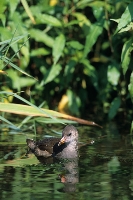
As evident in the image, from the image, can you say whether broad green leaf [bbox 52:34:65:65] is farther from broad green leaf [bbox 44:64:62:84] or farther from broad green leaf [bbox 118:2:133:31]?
broad green leaf [bbox 118:2:133:31]

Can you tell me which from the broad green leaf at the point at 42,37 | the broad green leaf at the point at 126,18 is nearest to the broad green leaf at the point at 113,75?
the broad green leaf at the point at 42,37

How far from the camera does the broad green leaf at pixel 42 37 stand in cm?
1076

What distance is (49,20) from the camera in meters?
10.3

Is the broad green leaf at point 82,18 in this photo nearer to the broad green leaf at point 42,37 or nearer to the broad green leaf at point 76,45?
the broad green leaf at point 76,45

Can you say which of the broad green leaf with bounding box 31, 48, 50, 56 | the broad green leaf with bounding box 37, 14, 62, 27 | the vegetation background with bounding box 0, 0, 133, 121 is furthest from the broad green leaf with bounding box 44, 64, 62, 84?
the broad green leaf with bounding box 37, 14, 62, 27

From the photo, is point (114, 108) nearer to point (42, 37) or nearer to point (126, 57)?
point (42, 37)

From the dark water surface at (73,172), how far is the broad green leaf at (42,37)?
6.33 feet

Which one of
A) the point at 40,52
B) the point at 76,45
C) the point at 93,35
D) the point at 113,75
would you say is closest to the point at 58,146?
the point at 93,35

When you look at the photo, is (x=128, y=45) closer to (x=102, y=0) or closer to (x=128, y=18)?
(x=128, y=18)

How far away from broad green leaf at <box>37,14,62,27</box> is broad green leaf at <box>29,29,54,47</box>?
40 cm

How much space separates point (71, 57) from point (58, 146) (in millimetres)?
2832

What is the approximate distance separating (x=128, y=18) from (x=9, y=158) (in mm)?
2012

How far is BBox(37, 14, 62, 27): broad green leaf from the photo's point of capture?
33.4 feet

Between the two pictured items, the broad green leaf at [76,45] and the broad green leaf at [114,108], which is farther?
the broad green leaf at [76,45]
